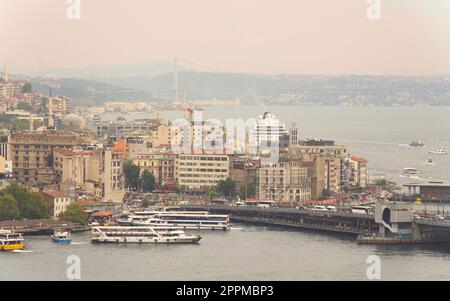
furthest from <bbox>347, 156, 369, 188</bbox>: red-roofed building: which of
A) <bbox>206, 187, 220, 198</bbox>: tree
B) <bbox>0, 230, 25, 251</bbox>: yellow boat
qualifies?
<bbox>0, 230, 25, 251</bbox>: yellow boat

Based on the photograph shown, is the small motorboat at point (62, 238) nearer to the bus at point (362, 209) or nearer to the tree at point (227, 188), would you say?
the bus at point (362, 209)

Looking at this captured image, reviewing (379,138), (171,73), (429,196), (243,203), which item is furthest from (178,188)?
(171,73)

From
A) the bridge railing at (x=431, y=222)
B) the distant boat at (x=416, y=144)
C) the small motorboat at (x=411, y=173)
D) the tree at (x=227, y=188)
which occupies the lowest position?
the bridge railing at (x=431, y=222)

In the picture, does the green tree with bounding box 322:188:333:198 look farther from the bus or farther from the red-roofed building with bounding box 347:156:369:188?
the bus

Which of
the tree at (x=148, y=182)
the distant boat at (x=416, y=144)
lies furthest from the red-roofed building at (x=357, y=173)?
the distant boat at (x=416, y=144)
